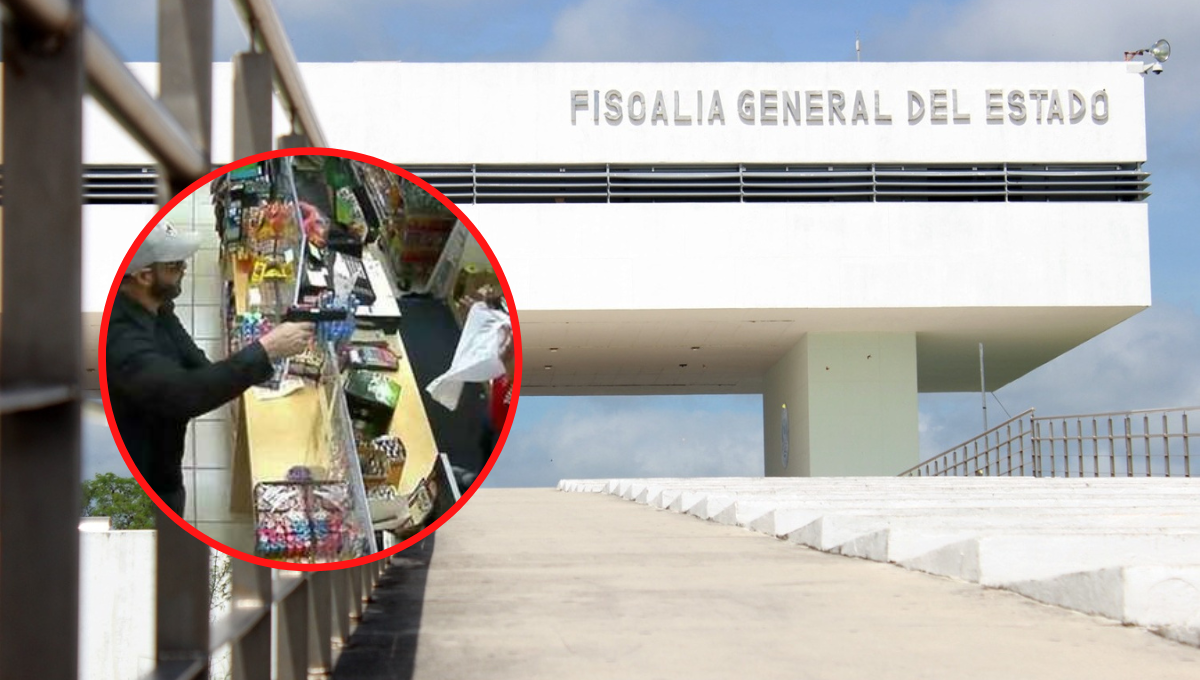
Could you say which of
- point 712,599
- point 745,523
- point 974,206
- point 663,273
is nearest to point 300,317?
point 712,599

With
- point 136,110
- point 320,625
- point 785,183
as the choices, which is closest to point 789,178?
point 785,183

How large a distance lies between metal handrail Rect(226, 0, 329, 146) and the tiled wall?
20.1 inches

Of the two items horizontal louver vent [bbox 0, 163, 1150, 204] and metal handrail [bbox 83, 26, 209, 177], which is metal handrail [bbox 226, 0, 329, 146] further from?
horizontal louver vent [bbox 0, 163, 1150, 204]

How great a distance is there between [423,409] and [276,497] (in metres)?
0.28

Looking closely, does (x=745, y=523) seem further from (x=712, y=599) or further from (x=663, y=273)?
(x=663, y=273)

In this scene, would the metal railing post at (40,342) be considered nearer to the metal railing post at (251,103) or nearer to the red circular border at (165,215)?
the red circular border at (165,215)

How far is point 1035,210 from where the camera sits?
85.9 ft

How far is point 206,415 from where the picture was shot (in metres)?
1.91

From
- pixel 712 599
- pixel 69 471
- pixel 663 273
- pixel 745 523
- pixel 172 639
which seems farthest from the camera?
pixel 663 273

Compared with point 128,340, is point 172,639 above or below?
below

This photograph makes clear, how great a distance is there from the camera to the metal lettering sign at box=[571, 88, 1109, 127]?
26.1 meters

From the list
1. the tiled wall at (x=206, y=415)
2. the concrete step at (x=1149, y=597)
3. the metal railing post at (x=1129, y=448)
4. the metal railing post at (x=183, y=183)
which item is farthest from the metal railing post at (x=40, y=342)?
the metal railing post at (x=1129, y=448)

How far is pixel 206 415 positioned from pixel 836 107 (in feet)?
83.9

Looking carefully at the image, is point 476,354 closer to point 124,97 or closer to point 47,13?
point 124,97
